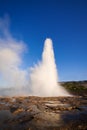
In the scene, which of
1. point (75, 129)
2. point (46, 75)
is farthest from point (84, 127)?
point (46, 75)

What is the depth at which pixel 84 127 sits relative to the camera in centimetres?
1252

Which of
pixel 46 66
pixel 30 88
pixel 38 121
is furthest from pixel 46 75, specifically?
pixel 38 121

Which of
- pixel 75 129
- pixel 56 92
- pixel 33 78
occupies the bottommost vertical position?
pixel 75 129

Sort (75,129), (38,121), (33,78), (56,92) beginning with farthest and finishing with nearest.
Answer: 1. (33,78)
2. (56,92)
3. (38,121)
4. (75,129)

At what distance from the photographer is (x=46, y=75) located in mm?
55625

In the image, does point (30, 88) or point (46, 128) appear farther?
point (30, 88)

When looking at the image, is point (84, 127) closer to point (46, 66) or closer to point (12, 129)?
point (12, 129)

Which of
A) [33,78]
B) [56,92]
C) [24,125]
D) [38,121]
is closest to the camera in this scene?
[24,125]

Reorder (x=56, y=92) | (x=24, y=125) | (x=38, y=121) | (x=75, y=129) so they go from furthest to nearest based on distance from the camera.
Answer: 1. (x=56, y=92)
2. (x=38, y=121)
3. (x=24, y=125)
4. (x=75, y=129)

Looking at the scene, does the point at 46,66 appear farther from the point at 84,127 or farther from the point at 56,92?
the point at 84,127

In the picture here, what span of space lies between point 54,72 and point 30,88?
29.6ft

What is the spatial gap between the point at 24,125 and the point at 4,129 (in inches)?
65.8

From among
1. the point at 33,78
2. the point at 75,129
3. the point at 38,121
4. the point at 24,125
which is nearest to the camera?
the point at 75,129

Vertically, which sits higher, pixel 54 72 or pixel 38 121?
pixel 54 72
